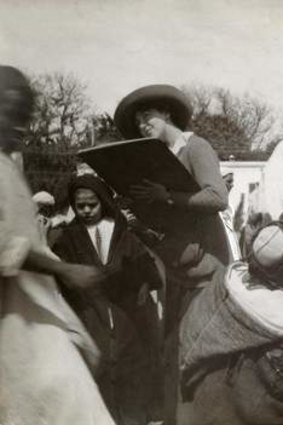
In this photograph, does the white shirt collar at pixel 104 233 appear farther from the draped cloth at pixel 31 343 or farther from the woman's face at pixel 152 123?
the woman's face at pixel 152 123

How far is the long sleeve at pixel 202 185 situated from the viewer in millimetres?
2373

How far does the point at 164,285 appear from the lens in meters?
2.37

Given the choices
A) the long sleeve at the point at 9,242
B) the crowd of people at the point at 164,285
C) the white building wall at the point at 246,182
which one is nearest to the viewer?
the long sleeve at the point at 9,242

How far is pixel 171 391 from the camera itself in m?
2.38

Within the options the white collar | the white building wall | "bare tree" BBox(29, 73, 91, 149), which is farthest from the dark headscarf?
the white building wall

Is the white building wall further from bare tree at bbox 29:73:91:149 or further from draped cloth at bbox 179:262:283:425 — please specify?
bare tree at bbox 29:73:91:149

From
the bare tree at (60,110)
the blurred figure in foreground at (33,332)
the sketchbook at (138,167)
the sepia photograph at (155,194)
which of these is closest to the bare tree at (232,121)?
the sepia photograph at (155,194)

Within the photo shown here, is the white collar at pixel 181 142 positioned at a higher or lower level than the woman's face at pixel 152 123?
lower

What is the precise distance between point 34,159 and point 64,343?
19.9 inches

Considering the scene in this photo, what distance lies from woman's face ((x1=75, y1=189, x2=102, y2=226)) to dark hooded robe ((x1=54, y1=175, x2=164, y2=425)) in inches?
0.5

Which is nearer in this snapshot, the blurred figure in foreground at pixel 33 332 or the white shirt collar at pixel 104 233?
the blurred figure in foreground at pixel 33 332

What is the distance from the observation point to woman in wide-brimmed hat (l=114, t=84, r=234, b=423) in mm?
2367

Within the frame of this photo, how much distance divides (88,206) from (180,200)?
27 centimetres

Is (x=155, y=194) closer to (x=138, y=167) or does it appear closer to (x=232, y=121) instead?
(x=138, y=167)
